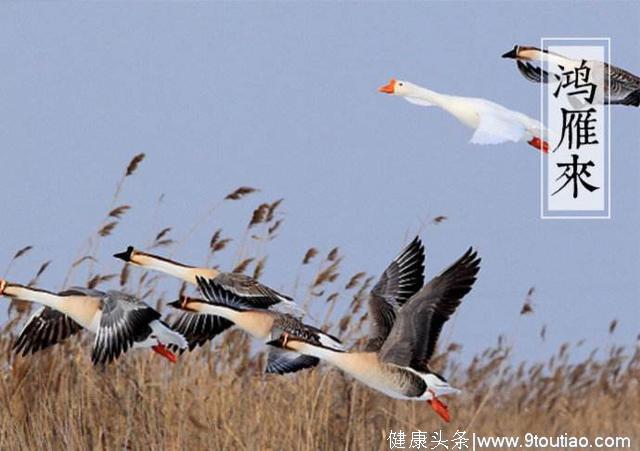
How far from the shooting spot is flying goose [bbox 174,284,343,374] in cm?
521

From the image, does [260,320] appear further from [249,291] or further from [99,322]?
[99,322]

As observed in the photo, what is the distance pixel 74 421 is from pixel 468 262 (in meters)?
2.38

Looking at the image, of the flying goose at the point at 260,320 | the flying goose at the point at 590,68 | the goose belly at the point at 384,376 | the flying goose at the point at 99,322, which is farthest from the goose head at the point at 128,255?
the flying goose at the point at 590,68

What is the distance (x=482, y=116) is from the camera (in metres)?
5.75

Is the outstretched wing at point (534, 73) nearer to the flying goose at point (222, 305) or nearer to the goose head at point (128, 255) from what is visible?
the flying goose at point (222, 305)

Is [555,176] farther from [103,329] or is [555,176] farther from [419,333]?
[103,329]

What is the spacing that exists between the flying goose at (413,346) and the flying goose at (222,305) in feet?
1.10

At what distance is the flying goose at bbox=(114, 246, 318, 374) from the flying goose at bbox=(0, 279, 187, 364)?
0.57ft

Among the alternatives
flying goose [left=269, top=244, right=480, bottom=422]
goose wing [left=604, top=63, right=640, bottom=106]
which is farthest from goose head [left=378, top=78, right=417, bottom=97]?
flying goose [left=269, top=244, right=480, bottom=422]

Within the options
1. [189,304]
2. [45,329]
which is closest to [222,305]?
[189,304]

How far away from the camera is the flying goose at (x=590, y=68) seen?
6242 mm

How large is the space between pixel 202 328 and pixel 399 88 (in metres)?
1.54

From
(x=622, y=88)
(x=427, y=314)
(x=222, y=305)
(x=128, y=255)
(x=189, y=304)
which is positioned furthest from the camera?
(x=622, y=88)

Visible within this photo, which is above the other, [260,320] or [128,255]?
[128,255]
